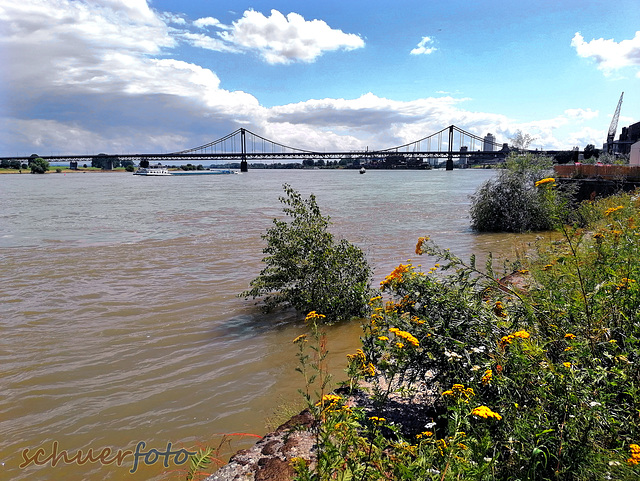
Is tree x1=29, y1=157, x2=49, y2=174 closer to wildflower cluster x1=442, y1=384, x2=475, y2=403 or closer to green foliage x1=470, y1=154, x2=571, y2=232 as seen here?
green foliage x1=470, y1=154, x2=571, y2=232

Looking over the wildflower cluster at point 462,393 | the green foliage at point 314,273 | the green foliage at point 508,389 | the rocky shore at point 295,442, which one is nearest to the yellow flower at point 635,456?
the green foliage at point 508,389

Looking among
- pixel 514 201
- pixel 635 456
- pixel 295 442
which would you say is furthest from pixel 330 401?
pixel 514 201

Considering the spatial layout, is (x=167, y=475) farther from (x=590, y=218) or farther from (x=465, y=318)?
(x=590, y=218)

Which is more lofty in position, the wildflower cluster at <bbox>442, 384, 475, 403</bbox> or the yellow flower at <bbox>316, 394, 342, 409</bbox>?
the wildflower cluster at <bbox>442, 384, 475, 403</bbox>

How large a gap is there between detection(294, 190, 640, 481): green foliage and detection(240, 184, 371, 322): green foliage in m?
3.38

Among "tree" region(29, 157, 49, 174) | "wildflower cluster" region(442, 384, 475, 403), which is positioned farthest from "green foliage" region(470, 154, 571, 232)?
"tree" region(29, 157, 49, 174)

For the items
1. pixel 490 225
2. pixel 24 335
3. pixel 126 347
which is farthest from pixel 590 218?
pixel 24 335

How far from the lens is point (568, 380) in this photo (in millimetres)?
2287

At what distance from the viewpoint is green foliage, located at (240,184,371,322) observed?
23.5ft

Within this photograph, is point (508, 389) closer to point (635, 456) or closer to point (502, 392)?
point (502, 392)

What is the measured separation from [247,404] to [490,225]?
15350 millimetres

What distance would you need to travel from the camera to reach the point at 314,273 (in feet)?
24.6

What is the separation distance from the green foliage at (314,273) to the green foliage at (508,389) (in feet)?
11.1

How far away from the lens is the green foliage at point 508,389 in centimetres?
208
